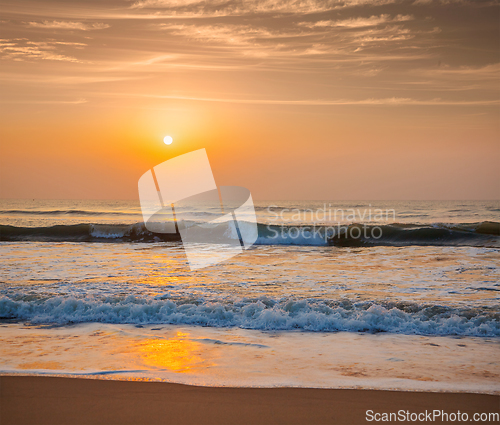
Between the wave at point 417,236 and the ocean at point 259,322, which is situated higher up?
the ocean at point 259,322

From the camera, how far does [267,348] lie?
4.66m

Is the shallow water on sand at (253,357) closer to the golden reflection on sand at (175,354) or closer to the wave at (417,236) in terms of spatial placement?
the golden reflection on sand at (175,354)

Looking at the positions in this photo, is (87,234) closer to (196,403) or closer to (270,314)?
(270,314)

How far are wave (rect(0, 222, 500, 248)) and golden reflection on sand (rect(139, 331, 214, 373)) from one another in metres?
13.4

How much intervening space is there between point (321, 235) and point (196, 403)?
16.9 meters

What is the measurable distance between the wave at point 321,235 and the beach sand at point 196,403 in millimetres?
14516

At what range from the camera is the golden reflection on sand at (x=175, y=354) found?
404 centimetres

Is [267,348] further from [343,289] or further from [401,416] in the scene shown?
[343,289]

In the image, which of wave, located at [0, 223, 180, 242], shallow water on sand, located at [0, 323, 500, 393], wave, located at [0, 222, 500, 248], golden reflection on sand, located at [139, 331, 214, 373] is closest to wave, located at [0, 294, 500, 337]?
shallow water on sand, located at [0, 323, 500, 393]

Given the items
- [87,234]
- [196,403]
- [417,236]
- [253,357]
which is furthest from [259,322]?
[87,234]

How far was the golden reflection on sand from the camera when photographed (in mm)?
4043

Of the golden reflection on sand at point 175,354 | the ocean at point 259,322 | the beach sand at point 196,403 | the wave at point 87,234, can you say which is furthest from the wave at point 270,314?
the wave at point 87,234

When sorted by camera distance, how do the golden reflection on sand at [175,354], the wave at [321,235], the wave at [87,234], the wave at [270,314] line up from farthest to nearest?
the wave at [87,234] < the wave at [321,235] < the wave at [270,314] < the golden reflection on sand at [175,354]

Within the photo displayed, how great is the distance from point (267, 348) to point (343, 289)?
3.29 m
